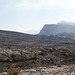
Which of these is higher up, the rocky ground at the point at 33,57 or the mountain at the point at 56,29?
the rocky ground at the point at 33,57

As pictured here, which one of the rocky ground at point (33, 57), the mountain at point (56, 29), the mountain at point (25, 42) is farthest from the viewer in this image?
the mountain at point (56, 29)

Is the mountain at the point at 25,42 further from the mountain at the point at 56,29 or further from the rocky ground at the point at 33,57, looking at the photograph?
the mountain at the point at 56,29

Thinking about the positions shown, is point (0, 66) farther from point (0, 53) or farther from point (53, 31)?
point (53, 31)

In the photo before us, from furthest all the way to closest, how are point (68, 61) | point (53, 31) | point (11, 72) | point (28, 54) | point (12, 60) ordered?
point (53, 31)
point (68, 61)
point (28, 54)
point (12, 60)
point (11, 72)

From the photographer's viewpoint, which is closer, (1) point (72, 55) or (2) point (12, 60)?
(2) point (12, 60)

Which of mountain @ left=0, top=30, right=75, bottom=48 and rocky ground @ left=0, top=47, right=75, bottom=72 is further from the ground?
rocky ground @ left=0, top=47, right=75, bottom=72

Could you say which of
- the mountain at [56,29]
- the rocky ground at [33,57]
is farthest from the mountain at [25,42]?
the mountain at [56,29]

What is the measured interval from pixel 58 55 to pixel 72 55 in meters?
2.26

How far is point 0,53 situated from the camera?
21.9 metres

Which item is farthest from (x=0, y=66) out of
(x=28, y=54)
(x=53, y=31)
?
(x=53, y=31)

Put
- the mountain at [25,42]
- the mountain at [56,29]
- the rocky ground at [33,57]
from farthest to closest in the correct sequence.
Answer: the mountain at [56,29], the mountain at [25,42], the rocky ground at [33,57]

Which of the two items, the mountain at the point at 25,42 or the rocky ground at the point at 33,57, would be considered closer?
the rocky ground at the point at 33,57

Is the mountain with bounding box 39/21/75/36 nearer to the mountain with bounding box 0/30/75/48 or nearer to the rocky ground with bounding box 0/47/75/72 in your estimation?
the mountain with bounding box 0/30/75/48

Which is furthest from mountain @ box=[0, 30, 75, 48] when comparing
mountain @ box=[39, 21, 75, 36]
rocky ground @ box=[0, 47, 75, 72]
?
mountain @ box=[39, 21, 75, 36]
